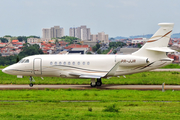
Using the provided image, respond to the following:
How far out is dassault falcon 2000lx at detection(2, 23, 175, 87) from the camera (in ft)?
108

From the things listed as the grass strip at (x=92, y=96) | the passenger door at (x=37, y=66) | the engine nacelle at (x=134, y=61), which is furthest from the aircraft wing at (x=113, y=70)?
the passenger door at (x=37, y=66)

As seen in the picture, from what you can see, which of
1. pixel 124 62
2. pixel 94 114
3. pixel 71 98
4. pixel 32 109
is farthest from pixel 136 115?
pixel 124 62

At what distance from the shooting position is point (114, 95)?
2656 centimetres

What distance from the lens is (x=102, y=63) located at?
33.4m

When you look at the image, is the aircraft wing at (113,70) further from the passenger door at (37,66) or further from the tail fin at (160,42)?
the passenger door at (37,66)

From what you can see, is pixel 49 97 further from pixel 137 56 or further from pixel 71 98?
pixel 137 56

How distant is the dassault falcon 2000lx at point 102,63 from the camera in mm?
33000

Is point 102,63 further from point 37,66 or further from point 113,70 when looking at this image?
point 37,66

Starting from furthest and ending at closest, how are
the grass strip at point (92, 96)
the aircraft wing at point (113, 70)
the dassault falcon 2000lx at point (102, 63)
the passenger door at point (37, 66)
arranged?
the passenger door at point (37, 66), the dassault falcon 2000lx at point (102, 63), the aircraft wing at point (113, 70), the grass strip at point (92, 96)

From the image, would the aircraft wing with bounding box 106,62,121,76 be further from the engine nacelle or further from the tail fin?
the tail fin

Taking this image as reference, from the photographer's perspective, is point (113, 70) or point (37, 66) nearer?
point (113, 70)

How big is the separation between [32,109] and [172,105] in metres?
8.90

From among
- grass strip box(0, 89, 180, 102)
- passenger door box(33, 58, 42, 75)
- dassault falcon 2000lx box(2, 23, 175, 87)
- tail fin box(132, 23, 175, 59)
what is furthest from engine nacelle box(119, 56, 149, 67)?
passenger door box(33, 58, 42, 75)

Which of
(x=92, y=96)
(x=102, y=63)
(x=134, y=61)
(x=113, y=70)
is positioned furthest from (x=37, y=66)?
(x=92, y=96)
